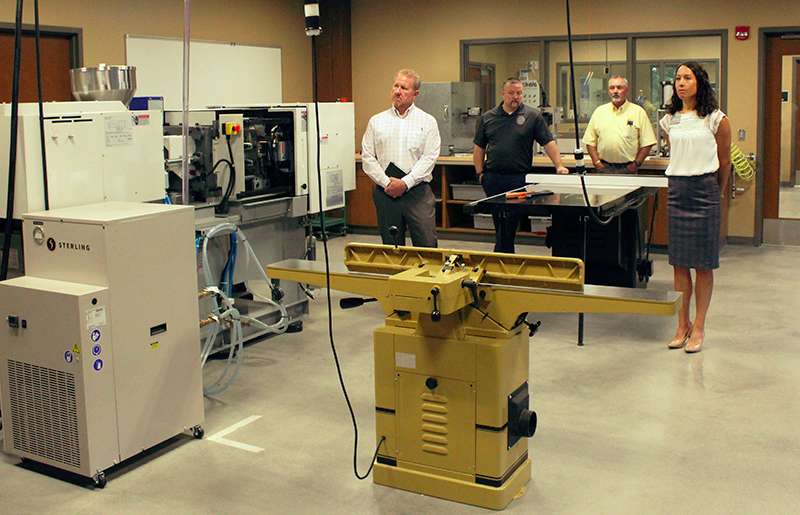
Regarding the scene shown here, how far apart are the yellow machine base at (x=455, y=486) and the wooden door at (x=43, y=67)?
183 inches

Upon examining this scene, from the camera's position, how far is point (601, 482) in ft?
11.5

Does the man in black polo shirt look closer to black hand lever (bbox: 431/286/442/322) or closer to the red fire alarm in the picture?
the red fire alarm

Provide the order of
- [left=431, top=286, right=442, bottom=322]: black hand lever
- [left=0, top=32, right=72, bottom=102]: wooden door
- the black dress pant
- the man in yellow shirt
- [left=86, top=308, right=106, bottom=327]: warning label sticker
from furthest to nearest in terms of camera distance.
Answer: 1. the man in yellow shirt
2. [left=0, top=32, right=72, bottom=102]: wooden door
3. the black dress pant
4. [left=86, top=308, right=106, bottom=327]: warning label sticker
5. [left=431, top=286, right=442, bottom=322]: black hand lever

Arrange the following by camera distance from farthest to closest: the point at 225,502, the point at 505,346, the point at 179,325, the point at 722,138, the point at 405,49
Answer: the point at 405,49 < the point at 722,138 < the point at 179,325 < the point at 225,502 < the point at 505,346

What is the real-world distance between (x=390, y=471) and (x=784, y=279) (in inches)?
184

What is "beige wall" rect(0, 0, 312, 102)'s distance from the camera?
7371 millimetres

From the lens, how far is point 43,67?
718cm

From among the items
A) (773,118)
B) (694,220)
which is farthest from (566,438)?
(773,118)

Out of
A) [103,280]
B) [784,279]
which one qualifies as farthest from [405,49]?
[103,280]

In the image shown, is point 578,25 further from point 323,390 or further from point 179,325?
point 179,325

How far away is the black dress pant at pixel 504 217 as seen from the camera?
6289mm

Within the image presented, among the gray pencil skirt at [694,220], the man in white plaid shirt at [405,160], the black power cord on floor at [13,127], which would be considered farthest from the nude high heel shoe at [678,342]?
the black power cord on floor at [13,127]

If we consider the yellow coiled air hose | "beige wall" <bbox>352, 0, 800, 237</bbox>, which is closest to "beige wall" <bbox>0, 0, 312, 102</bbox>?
"beige wall" <bbox>352, 0, 800, 237</bbox>

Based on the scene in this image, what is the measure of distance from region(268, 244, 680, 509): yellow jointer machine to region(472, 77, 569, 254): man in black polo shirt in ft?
10.2
